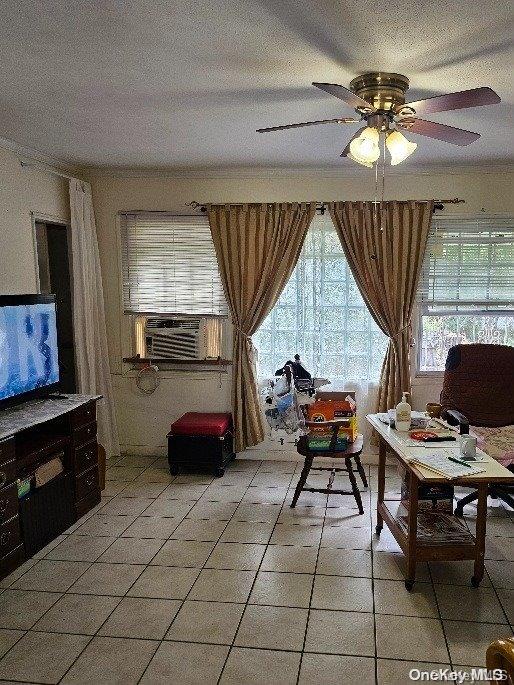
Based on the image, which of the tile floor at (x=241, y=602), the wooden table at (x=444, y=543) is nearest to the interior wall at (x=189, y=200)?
the tile floor at (x=241, y=602)

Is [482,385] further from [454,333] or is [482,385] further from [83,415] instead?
[83,415]

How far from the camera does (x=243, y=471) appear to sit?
15.1 feet

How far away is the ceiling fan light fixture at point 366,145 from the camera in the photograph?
2395 millimetres

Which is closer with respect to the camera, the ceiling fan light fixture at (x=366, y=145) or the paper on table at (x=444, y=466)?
the ceiling fan light fixture at (x=366, y=145)

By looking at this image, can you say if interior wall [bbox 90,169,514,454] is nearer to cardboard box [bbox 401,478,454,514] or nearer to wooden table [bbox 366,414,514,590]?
cardboard box [bbox 401,478,454,514]

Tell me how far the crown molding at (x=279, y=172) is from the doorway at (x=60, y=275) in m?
0.63

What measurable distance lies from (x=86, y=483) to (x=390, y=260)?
2954 mm

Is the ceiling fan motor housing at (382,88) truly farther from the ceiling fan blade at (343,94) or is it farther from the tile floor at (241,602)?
the tile floor at (241,602)

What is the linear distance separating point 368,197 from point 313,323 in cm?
117

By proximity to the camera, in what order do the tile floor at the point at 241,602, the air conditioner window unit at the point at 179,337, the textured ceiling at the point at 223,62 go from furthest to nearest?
the air conditioner window unit at the point at 179,337, the tile floor at the point at 241,602, the textured ceiling at the point at 223,62

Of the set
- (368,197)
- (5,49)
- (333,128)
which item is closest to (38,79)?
(5,49)

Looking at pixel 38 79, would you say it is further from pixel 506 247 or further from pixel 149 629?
pixel 506 247

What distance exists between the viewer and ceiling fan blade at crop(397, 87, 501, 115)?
199 centimetres

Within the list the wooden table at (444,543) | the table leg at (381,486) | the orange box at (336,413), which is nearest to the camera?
the wooden table at (444,543)
